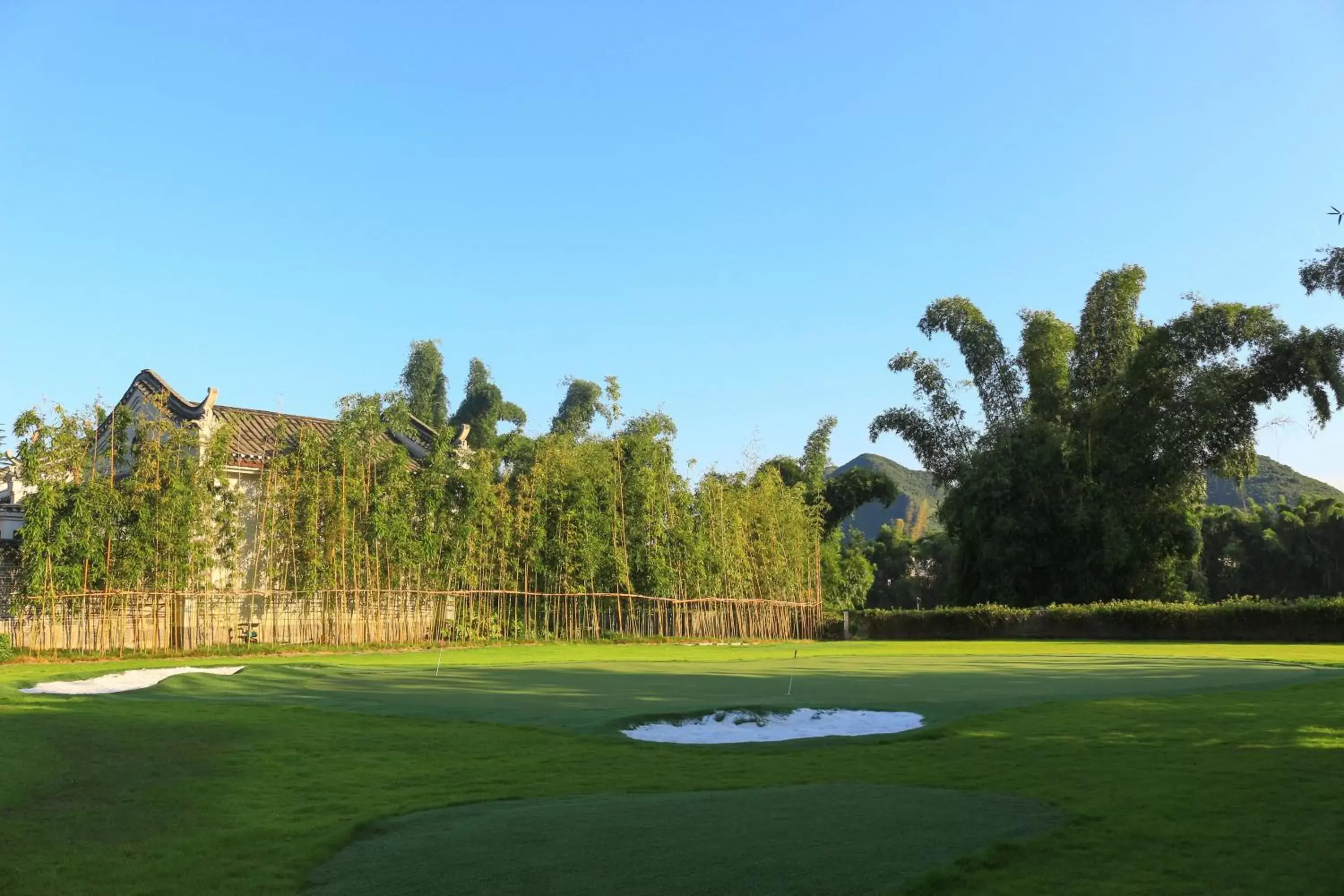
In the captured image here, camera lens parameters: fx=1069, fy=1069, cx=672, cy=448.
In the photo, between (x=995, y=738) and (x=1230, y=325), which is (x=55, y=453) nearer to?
(x=995, y=738)

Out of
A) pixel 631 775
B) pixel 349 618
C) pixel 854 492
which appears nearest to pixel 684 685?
pixel 631 775

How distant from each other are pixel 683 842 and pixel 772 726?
154 inches

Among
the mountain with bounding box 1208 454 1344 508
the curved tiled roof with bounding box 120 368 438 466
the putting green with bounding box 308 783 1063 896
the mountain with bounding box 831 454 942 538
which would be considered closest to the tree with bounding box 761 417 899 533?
the curved tiled roof with bounding box 120 368 438 466

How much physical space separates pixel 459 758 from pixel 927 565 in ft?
165

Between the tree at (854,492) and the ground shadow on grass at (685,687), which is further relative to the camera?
the tree at (854,492)

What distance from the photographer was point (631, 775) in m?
5.52

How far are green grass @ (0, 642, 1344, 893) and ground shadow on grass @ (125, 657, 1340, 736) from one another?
7 centimetres

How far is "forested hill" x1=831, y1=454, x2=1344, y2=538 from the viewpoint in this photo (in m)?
69.4

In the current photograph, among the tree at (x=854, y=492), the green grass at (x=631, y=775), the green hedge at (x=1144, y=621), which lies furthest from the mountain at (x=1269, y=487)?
the green grass at (x=631, y=775)

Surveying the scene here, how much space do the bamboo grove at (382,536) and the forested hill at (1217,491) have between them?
22.5m

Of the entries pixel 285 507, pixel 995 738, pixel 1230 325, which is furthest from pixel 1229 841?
pixel 1230 325

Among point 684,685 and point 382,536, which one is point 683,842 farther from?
point 382,536

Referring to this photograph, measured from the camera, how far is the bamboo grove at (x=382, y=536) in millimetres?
A: 17109

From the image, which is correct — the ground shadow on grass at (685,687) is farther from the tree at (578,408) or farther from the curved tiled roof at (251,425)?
the tree at (578,408)
